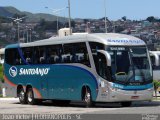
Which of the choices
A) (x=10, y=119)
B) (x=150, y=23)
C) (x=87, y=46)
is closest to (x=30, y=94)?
(x=87, y=46)

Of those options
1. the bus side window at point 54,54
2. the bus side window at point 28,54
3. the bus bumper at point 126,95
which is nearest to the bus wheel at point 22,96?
the bus side window at point 28,54

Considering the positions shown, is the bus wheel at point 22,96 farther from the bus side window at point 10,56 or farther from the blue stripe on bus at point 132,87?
the blue stripe on bus at point 132,87

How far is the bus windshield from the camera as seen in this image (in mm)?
25312

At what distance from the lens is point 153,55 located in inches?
1069

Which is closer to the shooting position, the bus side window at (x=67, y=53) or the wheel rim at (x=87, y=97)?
the wheel rim at (x=87, y=97)

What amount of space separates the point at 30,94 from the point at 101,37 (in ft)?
23.6

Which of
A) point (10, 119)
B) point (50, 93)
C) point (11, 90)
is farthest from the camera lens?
point (11, 90)

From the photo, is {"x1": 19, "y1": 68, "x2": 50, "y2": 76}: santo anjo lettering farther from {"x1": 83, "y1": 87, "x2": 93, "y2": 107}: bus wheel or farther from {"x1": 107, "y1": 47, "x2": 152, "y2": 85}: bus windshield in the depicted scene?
{"x1": 107, "y1": 47, "x2": 152, "y2": 85}: bus windshield

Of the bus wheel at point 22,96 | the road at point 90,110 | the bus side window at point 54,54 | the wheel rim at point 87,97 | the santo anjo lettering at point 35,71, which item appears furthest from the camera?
the bus wheel at point 22,96

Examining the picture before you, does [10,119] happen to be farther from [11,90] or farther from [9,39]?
[9,39]

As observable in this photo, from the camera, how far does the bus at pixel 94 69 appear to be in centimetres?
2534

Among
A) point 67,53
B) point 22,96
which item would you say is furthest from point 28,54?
point 67,53

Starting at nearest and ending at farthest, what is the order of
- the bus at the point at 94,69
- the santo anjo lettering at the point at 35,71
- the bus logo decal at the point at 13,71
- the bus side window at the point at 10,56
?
the bus at the point at 94,69, the santo anjo lettering at the point at 35,71, the bus logo decal at the point at 13,71, the bus side window at the point at 10,56

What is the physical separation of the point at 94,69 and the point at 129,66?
1.54 metres
